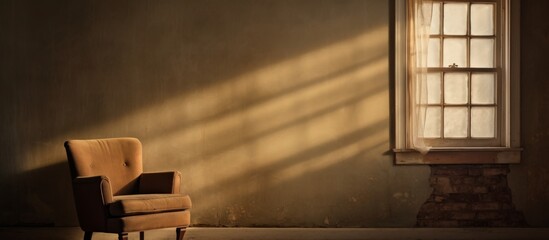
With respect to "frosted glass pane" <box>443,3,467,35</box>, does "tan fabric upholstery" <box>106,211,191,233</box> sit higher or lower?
lower

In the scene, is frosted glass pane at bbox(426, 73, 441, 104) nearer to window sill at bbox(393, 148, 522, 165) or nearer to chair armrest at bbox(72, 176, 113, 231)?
window sill at bbox(393, 148, 522, 165)

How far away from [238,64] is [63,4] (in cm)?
166

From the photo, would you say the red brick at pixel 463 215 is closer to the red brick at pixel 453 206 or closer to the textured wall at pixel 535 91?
the red brick at pixel 453 206

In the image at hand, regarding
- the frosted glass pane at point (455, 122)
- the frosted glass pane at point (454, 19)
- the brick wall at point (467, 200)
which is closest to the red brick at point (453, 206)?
the brick wall at point (467, 200)

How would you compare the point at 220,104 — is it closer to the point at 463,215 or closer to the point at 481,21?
the point at 463,215

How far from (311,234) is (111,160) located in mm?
1876

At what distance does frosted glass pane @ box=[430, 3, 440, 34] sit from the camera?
20.8ft

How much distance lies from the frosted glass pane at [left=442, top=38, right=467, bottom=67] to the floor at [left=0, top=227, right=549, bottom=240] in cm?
154

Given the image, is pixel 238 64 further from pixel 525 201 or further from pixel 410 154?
pixel 525 201

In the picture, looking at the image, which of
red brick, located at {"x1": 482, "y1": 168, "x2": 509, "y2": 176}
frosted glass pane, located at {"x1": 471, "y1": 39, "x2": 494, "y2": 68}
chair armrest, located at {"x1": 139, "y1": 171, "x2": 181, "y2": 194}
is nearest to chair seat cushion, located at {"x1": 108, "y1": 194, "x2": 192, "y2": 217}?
chair armrest, located at {"x1": 139, "y1": 171, "x2": 181, "y2": 194}

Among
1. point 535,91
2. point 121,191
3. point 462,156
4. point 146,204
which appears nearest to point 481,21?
point 535,91

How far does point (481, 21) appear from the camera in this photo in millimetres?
6363

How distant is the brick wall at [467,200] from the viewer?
244 inches

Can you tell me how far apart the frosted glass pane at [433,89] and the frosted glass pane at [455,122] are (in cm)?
14
